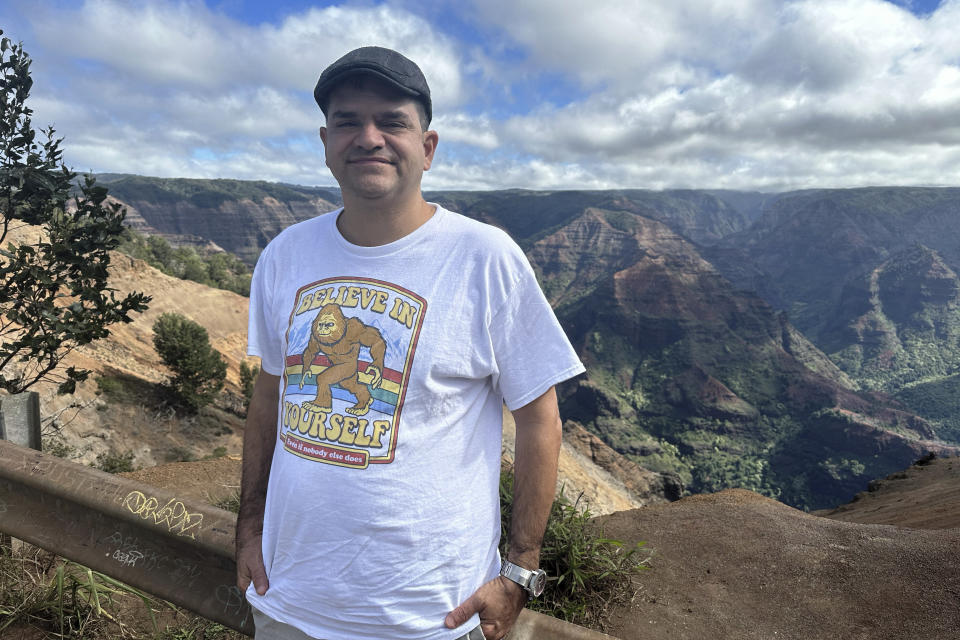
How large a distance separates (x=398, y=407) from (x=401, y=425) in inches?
2.3

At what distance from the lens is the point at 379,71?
1801 mm

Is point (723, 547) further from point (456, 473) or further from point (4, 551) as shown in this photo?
point (4, 551)

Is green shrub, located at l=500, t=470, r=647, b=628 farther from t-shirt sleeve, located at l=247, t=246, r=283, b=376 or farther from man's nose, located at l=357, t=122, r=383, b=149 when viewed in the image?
man's nose, located at l=357, t=122, r=383, b=149

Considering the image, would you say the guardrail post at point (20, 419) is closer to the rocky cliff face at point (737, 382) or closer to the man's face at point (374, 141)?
the man's face at point (374, 141)

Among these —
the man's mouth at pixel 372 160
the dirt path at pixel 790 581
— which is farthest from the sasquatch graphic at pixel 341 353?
the dirt path at pixel 790 581

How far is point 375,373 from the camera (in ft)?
5.67

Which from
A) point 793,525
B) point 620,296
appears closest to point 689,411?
point 620,296

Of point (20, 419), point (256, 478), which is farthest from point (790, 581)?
point (20, 419)

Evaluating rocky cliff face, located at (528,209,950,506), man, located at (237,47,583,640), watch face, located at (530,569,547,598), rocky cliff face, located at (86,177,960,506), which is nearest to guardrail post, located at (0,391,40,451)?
man, located at (237,47,583,640)

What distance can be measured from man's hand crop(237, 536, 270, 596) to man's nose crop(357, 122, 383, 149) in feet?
5.26

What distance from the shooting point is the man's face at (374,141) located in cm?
184

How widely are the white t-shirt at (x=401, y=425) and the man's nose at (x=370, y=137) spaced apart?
1.08 ft

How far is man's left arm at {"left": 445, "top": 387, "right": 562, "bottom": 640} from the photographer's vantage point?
1773 mm

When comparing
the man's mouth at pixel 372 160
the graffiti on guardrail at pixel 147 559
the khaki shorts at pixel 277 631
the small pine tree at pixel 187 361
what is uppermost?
the man's mouth at pixel 372 160
